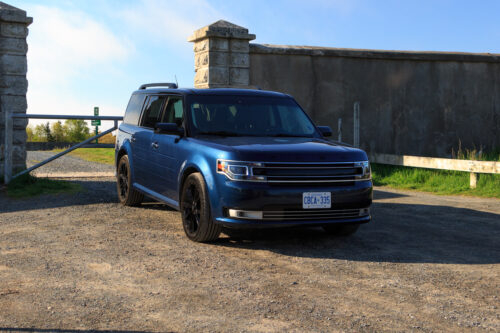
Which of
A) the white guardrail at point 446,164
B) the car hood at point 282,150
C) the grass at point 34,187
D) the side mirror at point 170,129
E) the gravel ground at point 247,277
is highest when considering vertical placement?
the side mirror at point 170,129

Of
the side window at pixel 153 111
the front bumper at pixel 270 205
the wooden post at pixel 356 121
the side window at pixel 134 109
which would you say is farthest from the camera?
the wooden post at pixel 356 121

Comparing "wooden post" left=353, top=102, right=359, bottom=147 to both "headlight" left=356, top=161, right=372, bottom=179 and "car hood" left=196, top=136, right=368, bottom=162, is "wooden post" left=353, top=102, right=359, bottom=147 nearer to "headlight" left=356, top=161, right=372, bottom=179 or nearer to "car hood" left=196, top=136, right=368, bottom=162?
"car hood" left=196, top=136, right=368, bottom=162

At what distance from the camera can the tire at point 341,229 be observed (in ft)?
24.8

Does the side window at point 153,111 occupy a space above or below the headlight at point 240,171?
above

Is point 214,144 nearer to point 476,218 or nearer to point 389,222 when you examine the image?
point 389,222

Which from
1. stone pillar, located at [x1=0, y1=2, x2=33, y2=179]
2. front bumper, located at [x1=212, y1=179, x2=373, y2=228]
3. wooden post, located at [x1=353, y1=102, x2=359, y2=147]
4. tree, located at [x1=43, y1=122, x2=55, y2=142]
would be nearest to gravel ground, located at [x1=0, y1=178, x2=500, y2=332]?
front bumper, located at [x1=212, y1=179, x2=373, y2=228]

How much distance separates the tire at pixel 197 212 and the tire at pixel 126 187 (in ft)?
8.38

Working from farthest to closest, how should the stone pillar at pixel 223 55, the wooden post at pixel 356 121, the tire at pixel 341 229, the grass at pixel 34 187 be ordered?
the wooden post at pixel 356 121 < the stone pillar at pixel 223 55 < the grass at pixel 34 187 < the tire at pixel 341 229

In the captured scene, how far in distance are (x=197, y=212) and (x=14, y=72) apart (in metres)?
7.49

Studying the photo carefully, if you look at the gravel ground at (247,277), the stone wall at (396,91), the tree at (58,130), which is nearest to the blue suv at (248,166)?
the gravel ground at (247,277)

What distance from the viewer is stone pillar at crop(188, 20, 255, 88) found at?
14.5 m

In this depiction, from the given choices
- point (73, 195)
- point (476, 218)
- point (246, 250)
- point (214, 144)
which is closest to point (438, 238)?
point (476, 218)

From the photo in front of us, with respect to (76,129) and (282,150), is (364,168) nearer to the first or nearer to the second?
(282,150)

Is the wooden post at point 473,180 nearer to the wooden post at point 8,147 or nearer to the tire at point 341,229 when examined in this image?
the tire at point 341,229
